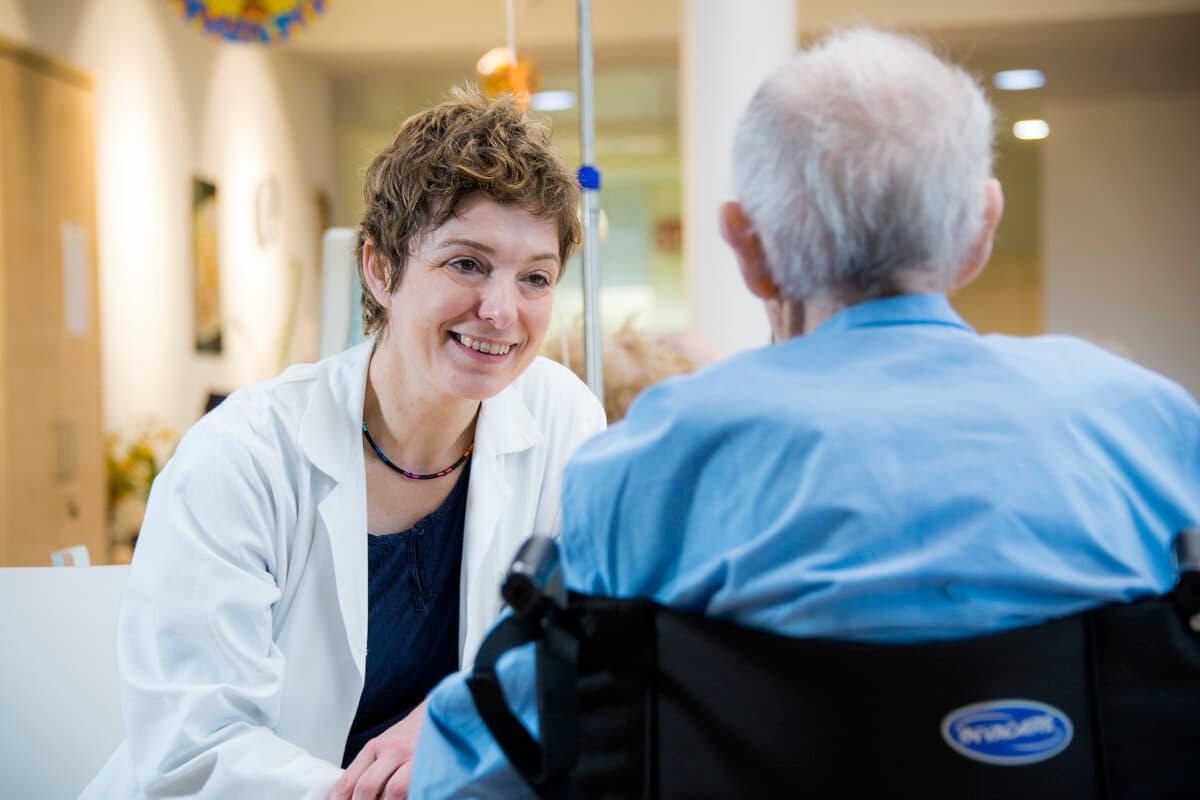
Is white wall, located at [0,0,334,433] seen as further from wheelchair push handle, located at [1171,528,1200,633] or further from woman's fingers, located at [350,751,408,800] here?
wheelchair push handle, located at [1171,528,1200,633]

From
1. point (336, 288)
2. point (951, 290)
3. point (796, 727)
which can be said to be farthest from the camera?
point (336, 288)

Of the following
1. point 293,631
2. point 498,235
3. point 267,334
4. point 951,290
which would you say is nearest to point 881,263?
point 951,290

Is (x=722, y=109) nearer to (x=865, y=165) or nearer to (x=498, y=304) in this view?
(x=498, y=304)

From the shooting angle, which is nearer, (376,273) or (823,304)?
(823,304)

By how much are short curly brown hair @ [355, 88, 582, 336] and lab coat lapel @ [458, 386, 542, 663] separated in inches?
9.0

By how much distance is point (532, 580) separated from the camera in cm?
80

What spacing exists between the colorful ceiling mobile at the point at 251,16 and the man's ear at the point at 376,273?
8.94ft

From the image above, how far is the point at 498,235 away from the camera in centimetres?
146

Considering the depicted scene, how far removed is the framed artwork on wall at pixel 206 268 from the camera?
6.16 meters

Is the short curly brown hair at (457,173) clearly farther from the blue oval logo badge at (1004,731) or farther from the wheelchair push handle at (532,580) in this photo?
the blue oval logo badge at (1004,731)

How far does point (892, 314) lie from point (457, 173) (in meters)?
0.73

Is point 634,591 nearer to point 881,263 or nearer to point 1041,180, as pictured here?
point 881,263

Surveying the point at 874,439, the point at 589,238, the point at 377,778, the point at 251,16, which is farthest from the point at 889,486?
the point at 251,16

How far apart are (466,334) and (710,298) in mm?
3038
